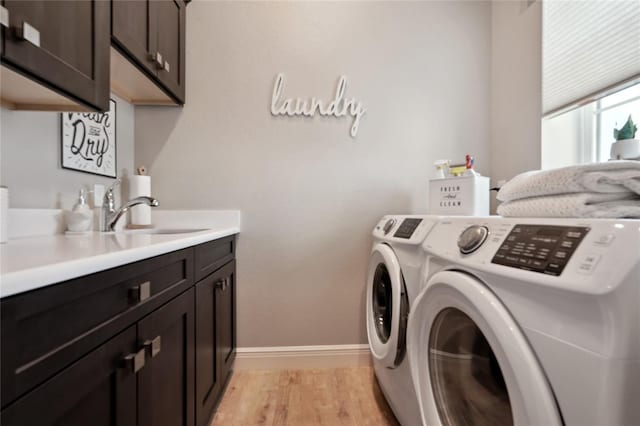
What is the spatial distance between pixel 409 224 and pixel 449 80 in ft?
4.09

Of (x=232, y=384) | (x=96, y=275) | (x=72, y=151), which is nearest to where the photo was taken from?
(x=96, y=275)

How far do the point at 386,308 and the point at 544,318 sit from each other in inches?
38.4

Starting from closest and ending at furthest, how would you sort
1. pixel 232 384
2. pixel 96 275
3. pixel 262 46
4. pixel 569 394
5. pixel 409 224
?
pixel 569 394
pixel 96 275
pixel 409 224
pixel 232 384
pixel 262 46

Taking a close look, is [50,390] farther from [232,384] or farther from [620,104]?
[620,104]

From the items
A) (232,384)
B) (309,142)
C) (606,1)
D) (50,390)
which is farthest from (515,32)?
(232,384)

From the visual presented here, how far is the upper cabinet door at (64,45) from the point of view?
0.76 metres

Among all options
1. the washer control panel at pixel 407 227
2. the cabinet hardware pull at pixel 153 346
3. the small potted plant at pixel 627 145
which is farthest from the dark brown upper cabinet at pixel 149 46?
the small potted plant at pixel 627 145

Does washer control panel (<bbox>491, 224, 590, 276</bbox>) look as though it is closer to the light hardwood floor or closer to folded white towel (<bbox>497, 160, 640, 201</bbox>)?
folded white towel (<bbox>497, 160, 640, 201</bbox>)

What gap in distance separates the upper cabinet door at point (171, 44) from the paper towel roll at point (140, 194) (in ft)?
1.66

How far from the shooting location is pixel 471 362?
2.56ft

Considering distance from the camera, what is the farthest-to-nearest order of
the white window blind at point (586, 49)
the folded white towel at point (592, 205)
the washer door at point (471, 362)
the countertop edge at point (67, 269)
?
the white window blind at point (586, 49)
the folded white towel at point (592, 205)
the washer door at point (471, 362)
the countertop edge at point (67, 269)

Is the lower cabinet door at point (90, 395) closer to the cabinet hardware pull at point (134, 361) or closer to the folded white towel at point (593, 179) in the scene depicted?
the cabinet hardware pull at point (134, 361)

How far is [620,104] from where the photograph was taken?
52.9 inches

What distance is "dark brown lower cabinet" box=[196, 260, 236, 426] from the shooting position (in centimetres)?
121
